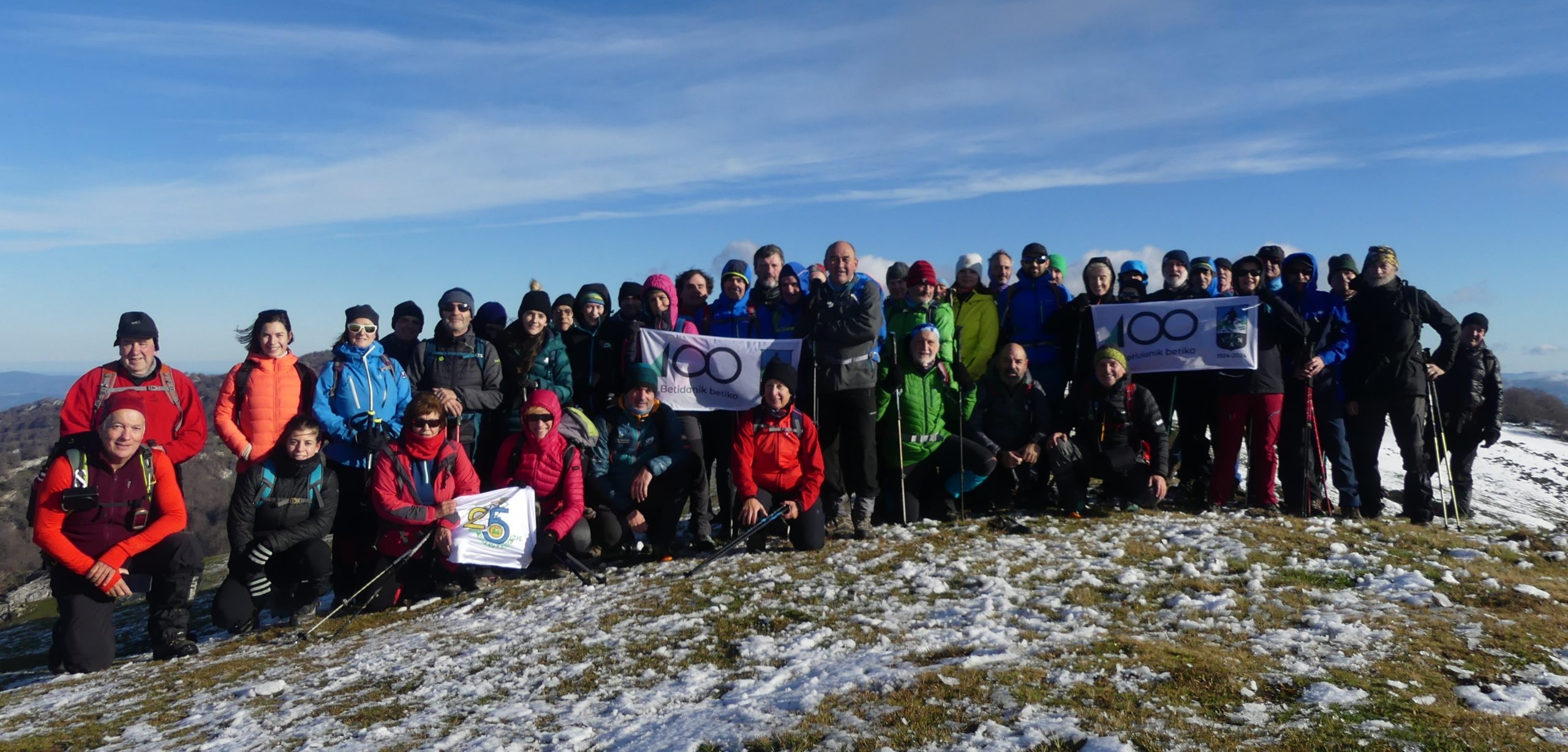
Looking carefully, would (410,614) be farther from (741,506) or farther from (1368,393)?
(1368,393)

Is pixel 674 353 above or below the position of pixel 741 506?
above

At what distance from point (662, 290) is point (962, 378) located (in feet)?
14.2

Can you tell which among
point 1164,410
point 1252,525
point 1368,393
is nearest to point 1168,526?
point 1252,525

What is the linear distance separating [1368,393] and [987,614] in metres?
7.23

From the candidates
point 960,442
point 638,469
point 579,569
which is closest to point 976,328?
point 960,442

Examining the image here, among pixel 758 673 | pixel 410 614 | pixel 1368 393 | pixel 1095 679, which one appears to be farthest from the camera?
pixel 1368 393

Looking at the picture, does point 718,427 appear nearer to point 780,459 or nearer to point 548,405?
point 780,459

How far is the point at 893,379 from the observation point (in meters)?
11.7

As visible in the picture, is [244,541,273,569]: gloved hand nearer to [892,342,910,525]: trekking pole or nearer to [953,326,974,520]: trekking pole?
[892,342,910,525]: trekking pole

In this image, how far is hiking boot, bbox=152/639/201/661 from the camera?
28.9 ft

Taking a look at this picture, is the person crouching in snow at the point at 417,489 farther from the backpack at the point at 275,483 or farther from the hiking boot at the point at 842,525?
the hiking boot at the point at 842,525

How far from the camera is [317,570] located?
974 cm

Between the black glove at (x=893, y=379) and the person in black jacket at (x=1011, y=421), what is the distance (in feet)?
3.50

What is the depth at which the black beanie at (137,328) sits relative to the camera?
912cm
